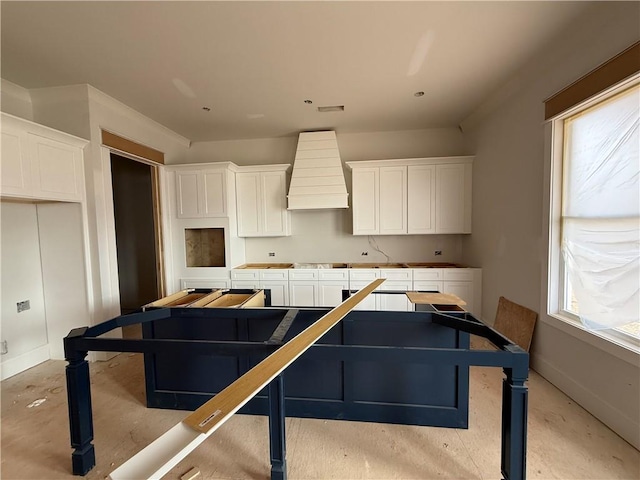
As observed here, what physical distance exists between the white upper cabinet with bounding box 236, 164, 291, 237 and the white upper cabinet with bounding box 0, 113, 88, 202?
76.4 inches

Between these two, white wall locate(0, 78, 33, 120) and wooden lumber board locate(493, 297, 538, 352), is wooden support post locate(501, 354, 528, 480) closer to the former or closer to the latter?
wooden lumber board locate(493, 297, 538, 352)

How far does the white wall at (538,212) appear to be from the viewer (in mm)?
1754

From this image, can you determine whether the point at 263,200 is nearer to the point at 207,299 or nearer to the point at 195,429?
the point at 207,299

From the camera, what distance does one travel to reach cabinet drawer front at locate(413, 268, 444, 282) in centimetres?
Answer: 375

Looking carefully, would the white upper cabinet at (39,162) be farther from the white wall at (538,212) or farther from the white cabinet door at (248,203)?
the white wall at (538,212)

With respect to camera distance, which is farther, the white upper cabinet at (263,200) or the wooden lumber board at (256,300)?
the white upper cabinet at (263,200)

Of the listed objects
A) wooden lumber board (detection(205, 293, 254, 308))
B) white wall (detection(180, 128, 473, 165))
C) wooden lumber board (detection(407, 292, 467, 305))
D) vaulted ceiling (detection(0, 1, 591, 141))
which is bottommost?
wooden lumber board (detection(205, 293, 254, 308))

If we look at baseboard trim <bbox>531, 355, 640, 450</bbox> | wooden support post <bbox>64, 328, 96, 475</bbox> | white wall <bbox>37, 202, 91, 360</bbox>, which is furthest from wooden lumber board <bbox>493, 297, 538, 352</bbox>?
white wall <bbox>37, 202, 91, 360</bbox>

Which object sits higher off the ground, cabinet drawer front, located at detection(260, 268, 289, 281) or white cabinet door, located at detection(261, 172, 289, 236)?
white cabinet door, located at detection(261, 172, 289, 236)

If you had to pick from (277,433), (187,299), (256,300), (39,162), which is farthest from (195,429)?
(39,162)

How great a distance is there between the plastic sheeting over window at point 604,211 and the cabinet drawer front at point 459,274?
1476 millimetres

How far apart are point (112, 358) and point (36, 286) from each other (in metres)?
1.11

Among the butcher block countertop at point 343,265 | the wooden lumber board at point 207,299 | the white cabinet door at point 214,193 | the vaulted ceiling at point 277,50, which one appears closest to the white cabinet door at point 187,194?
the white cabinet door at point 214,193

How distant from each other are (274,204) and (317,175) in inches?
32.4
